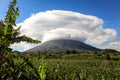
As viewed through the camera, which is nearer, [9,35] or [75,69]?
[9,35]

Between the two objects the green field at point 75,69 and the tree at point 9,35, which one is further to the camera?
the green field at point 75,69

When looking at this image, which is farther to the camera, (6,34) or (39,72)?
(39,72)

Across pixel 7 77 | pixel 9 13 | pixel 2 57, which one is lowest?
pixel 7 77

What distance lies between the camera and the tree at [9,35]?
2.54m

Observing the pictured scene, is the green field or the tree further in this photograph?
the green field

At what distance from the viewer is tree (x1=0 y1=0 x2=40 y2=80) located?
254 centimetres

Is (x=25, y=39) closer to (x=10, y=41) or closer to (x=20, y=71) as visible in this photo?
(x=10, y=41)

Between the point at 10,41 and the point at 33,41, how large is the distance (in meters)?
0.20

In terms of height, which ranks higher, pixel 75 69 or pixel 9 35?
pixel 75 69

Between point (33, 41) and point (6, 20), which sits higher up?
point (6, 20)

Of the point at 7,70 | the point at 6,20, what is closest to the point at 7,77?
the point at 7,70

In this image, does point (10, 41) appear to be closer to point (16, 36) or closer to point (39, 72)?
point (16, 36)

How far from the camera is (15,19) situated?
261 centimetres

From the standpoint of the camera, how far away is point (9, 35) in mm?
2547
